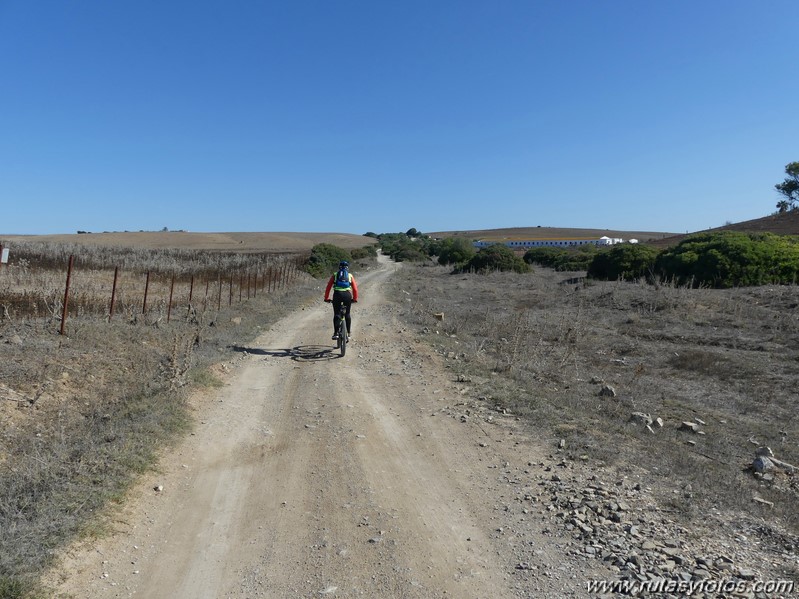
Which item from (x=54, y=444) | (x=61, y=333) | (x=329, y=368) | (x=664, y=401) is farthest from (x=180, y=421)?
(x=664, y=401)

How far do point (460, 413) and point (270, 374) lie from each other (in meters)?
3.58

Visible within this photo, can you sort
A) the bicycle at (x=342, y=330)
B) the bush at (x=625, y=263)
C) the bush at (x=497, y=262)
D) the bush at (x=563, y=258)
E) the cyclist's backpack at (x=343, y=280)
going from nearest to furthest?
the bicycle at (x=342, y=330) → the cyclist's backpack at (x=343, y=280) → the bush at (x=625, y=263) → the bush at (x=497, y=262) → the bush at (x=563, y=258)

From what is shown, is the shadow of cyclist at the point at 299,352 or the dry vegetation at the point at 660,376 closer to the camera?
the dry vegetation at the point at 660,376

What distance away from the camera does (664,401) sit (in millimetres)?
9359

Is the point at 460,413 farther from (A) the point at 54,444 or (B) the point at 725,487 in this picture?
(A) the point at 54,444

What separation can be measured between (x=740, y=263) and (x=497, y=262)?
64.0ft

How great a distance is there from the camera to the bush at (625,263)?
2867 centimetres

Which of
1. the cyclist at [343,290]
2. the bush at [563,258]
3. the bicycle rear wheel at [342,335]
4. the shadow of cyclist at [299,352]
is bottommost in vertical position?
the shadow of cyclist at [299,352]

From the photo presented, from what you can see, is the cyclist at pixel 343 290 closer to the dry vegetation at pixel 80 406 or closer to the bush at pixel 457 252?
the dry vegetation at pixel 80 406

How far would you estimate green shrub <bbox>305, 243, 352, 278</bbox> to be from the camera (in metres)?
42.1

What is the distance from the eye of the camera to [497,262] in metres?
41.2

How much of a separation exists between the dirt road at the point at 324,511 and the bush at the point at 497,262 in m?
33.2

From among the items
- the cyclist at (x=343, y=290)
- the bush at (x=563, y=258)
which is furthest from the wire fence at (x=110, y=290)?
the bush at (x=563, y=258)

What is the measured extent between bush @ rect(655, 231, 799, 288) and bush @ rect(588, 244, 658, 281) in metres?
2.50
